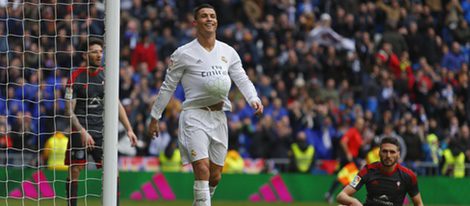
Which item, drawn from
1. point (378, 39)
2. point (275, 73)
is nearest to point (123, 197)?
point (275, 73)

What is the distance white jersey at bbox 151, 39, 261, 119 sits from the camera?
12.9m

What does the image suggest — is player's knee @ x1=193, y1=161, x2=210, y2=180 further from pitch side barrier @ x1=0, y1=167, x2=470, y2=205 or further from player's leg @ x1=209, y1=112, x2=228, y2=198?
pitch side barrier @ x1=0, y1=167, x2=470, y2=205

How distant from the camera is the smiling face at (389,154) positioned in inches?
510

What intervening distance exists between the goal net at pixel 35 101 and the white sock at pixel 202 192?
2198mm

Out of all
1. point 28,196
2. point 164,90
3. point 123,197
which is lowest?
point 123,197

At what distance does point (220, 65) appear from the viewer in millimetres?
13031

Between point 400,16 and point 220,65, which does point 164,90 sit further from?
point 400,16

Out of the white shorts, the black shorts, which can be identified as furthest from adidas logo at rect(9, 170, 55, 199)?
the white shorts

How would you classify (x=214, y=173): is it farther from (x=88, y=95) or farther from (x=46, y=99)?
(x=46, y=99)

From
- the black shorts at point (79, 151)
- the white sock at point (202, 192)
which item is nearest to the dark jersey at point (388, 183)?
the white sock at point (202, 192)

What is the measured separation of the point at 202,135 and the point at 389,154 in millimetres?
1950

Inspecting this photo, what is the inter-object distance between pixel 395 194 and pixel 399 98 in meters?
14.6

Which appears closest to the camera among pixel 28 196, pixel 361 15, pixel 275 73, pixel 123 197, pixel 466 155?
pixel 28 196

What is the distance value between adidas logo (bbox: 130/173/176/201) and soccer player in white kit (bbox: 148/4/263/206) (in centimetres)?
1146
